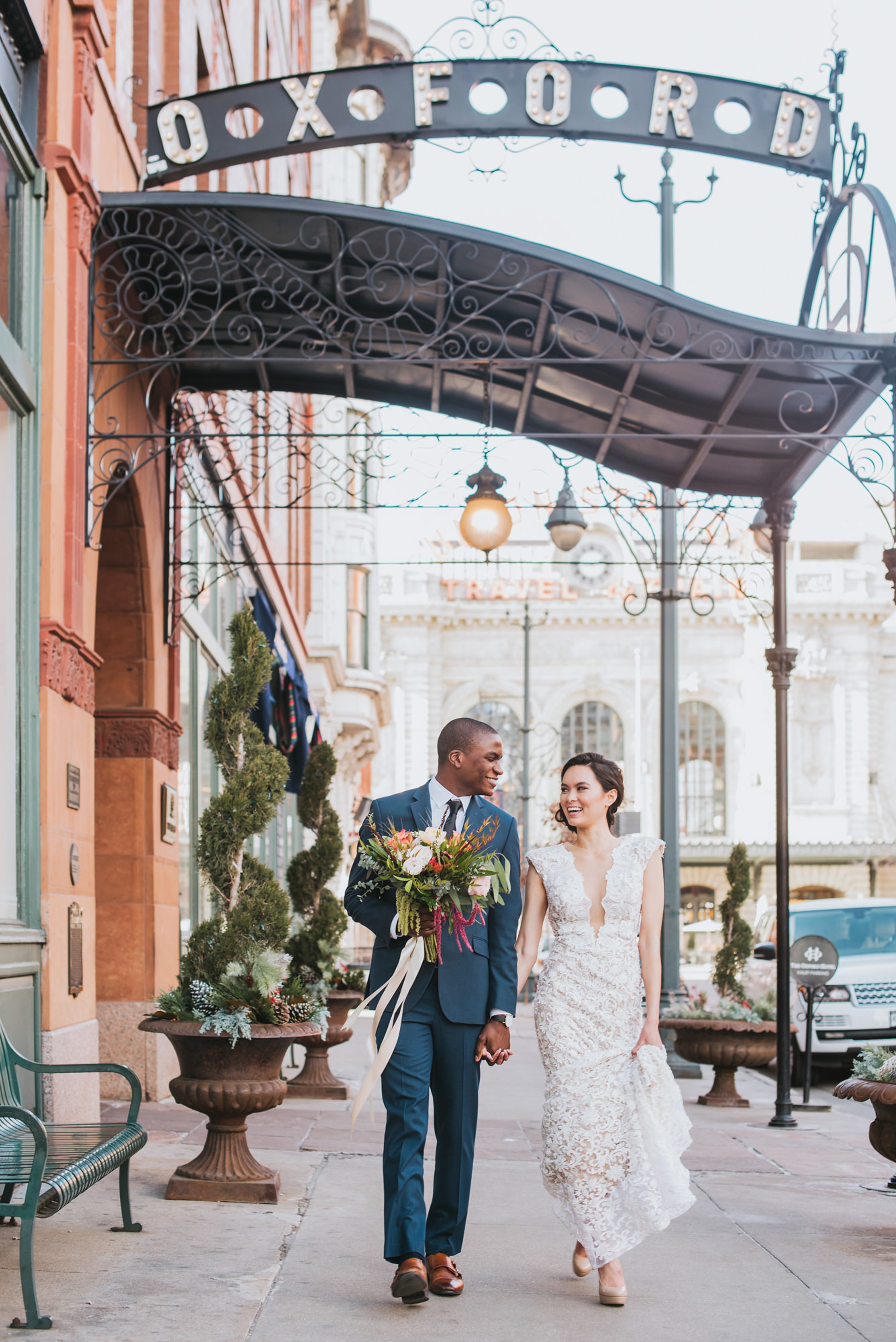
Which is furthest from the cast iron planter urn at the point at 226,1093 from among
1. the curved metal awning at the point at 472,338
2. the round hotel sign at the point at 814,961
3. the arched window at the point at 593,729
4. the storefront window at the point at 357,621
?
the arched window at the point at 593,729

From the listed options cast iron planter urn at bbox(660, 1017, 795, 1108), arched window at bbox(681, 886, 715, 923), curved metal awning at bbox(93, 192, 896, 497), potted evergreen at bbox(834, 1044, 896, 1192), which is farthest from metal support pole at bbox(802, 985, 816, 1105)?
arched window at bbox(681, 886, 715, 923)

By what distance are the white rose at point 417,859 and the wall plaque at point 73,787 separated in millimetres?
3382

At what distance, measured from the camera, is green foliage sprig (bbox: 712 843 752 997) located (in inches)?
570

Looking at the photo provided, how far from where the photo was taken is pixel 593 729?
78.4m

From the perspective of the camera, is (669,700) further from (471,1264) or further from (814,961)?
(471,1264)

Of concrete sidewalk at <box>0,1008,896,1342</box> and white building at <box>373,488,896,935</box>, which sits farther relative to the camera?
white building at <box>373,488,896,935</box>

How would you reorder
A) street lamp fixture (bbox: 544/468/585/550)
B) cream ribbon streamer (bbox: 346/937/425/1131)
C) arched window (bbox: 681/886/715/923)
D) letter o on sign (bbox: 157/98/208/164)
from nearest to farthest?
1. cream ribbon streamer (bbox: 346/937/425/1131)
2. letter o on sign (bbox: 157/98/208/164)
3. street lamp fixture (bbox: 544/468/585/550)
4. arched window (bbox: 681/886/715/923)

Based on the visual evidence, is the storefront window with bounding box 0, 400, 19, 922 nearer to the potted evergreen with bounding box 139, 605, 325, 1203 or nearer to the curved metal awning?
the potted evergreen with bounding box 139, 605, 325, 1203

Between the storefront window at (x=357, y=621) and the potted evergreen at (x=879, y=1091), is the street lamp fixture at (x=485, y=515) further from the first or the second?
the storefront window at (x=357, y=621)

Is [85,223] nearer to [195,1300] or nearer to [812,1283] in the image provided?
[195,1300]

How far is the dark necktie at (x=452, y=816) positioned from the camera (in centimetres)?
575

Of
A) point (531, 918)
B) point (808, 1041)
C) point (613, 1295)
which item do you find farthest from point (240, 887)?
point (808, 1041)

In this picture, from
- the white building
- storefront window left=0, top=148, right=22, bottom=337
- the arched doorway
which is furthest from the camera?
the white building

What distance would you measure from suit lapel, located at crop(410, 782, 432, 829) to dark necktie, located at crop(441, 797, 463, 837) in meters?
0.07
